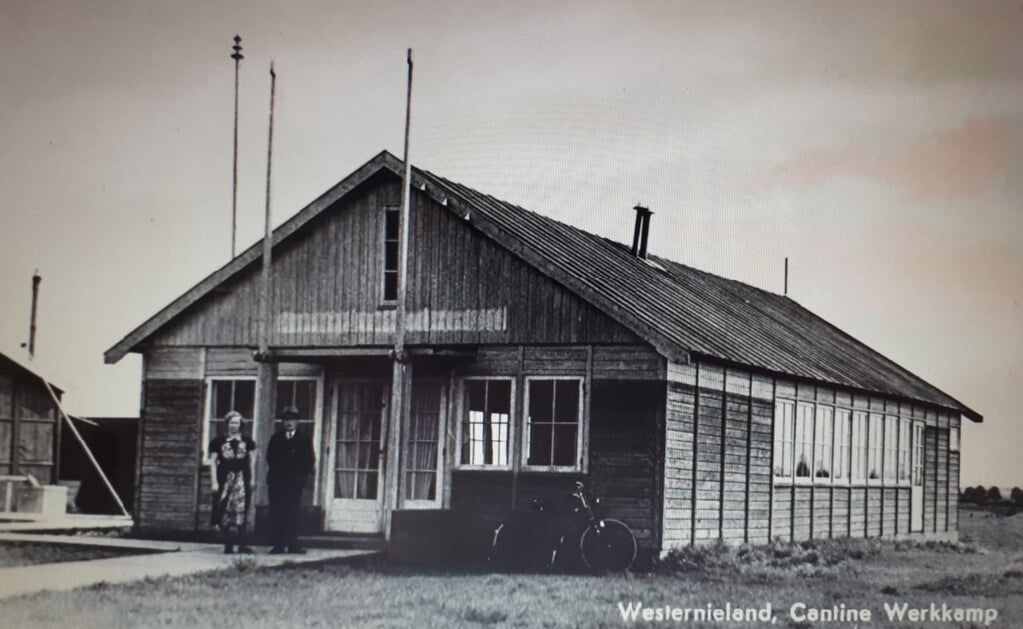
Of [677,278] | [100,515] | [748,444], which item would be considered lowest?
[100,515]

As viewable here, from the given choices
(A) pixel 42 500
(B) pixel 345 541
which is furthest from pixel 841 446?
(A) pixel 42 500

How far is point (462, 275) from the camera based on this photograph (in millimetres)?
16250

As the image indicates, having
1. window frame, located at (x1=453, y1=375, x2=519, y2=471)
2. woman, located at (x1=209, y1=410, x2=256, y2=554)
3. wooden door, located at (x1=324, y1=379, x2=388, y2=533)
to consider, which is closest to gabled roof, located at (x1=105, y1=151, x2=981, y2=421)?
window frame, located at (x1=453, y1=375, x2=519, y2=471)

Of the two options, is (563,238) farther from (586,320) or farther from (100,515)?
(100,515)

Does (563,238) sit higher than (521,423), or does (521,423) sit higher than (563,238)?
(563,238)

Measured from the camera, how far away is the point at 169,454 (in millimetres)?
17812

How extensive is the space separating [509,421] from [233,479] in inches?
128

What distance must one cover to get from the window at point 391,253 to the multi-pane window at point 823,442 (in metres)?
6.47

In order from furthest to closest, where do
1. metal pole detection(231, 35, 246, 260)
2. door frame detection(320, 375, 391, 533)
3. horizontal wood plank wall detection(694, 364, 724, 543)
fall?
door frame detection(320, 375, 391, 533) → horizontal wood plank wall detection(694, 364, 724, 543) → metal pole detection(231, 35, 246, 260)

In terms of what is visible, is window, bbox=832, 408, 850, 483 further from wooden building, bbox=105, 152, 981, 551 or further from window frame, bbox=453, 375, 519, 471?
window frame, bbox=453, 375, 519, 471

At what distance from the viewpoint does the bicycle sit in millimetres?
15125

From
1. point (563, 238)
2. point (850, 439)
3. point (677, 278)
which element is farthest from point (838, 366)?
point (563, 238)

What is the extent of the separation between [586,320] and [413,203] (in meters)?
2.56

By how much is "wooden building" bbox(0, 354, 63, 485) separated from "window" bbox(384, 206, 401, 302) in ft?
13.0
